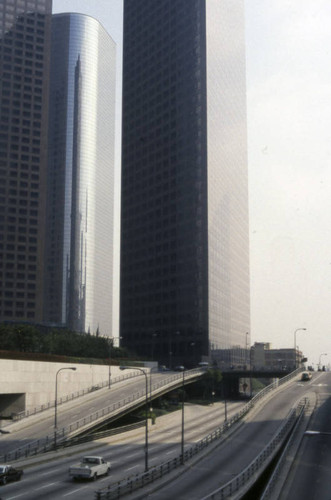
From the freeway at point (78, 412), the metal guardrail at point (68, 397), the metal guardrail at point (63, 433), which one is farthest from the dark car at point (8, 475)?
the metal guardrail at point (68, 397)

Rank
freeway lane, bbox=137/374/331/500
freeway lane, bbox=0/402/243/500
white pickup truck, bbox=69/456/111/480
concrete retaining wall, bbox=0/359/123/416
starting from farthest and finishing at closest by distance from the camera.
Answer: concrete retaining wall, bbox=0/359/123/416, white pickup truck, bbox=69/456/111/480, freeway lane, bbox=137/374/331/500, freeway lane, bbox=0/402/243/500

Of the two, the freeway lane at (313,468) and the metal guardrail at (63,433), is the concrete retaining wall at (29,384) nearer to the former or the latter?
the metal guardrail at (63,433)

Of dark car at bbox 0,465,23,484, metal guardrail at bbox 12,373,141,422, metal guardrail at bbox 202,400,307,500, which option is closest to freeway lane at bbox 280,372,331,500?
metal guardrail at bbox 202,400,307,500

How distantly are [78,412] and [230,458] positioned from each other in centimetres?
3252

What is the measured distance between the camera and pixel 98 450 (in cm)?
7112

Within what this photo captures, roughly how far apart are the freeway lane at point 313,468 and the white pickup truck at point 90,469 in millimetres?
15579

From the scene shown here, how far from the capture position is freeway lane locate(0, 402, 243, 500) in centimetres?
4906

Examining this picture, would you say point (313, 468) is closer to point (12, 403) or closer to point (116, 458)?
point (116, 458)

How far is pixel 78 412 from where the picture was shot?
298 feet

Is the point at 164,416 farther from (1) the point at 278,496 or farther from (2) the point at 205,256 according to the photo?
(2) the point at 205,256

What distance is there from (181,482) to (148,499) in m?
7.39

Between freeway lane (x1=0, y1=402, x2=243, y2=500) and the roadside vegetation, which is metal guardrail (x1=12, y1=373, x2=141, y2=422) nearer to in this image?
the roadside vegetation

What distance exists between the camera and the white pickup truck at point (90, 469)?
2119 inches

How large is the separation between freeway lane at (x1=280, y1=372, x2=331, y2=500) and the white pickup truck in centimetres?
1558
